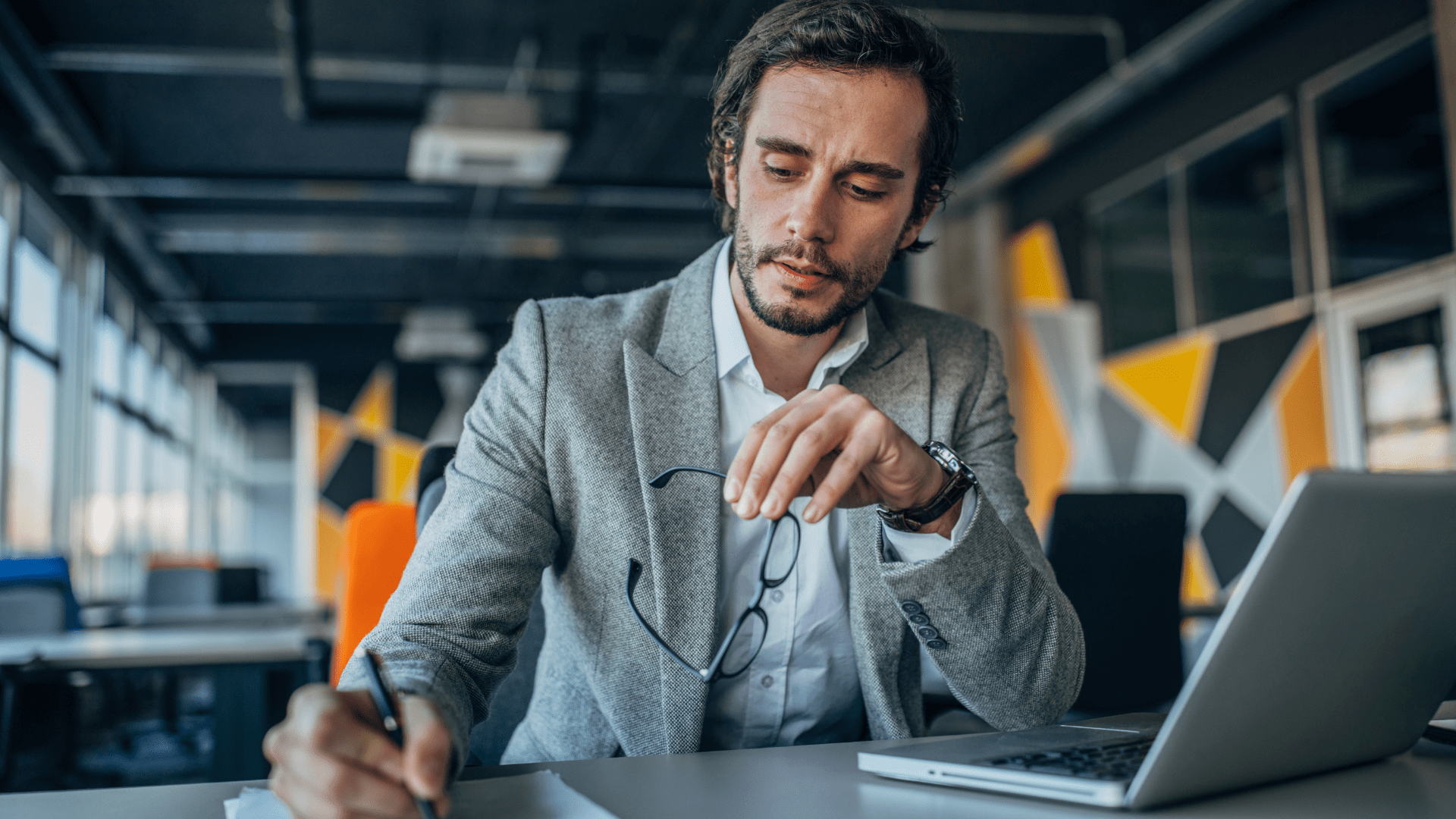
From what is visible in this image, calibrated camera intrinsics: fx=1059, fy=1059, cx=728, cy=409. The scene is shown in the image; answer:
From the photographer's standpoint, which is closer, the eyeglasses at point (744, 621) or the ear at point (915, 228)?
the eyeglasses at point (744, 621)

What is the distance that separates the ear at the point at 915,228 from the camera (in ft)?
4.79

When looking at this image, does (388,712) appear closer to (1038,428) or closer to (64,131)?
(1038,428)

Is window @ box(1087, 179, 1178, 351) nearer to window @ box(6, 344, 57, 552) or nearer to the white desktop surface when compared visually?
the white desktop surface

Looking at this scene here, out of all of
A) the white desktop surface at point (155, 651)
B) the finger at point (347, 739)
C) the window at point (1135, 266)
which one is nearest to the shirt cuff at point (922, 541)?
the finger at point (347, 739)

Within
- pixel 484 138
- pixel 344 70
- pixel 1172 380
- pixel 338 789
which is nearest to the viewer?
pixel 338 789

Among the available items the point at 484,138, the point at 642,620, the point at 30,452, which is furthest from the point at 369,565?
the point at 30,452

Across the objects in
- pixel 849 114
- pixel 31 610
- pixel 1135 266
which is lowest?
pixel 31 610

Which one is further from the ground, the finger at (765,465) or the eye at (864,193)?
the eye at (864,193)

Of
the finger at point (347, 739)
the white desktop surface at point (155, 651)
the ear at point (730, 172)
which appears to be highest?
the ear at point (730, 172)

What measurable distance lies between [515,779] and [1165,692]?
2309 mm

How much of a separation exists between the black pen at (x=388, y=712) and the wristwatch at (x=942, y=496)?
52 centimetres

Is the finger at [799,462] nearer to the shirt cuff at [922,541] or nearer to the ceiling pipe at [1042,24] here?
the shirt cuff at [922,541]

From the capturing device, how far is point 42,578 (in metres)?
3.58

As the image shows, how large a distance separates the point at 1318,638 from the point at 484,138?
4787 millimetres
